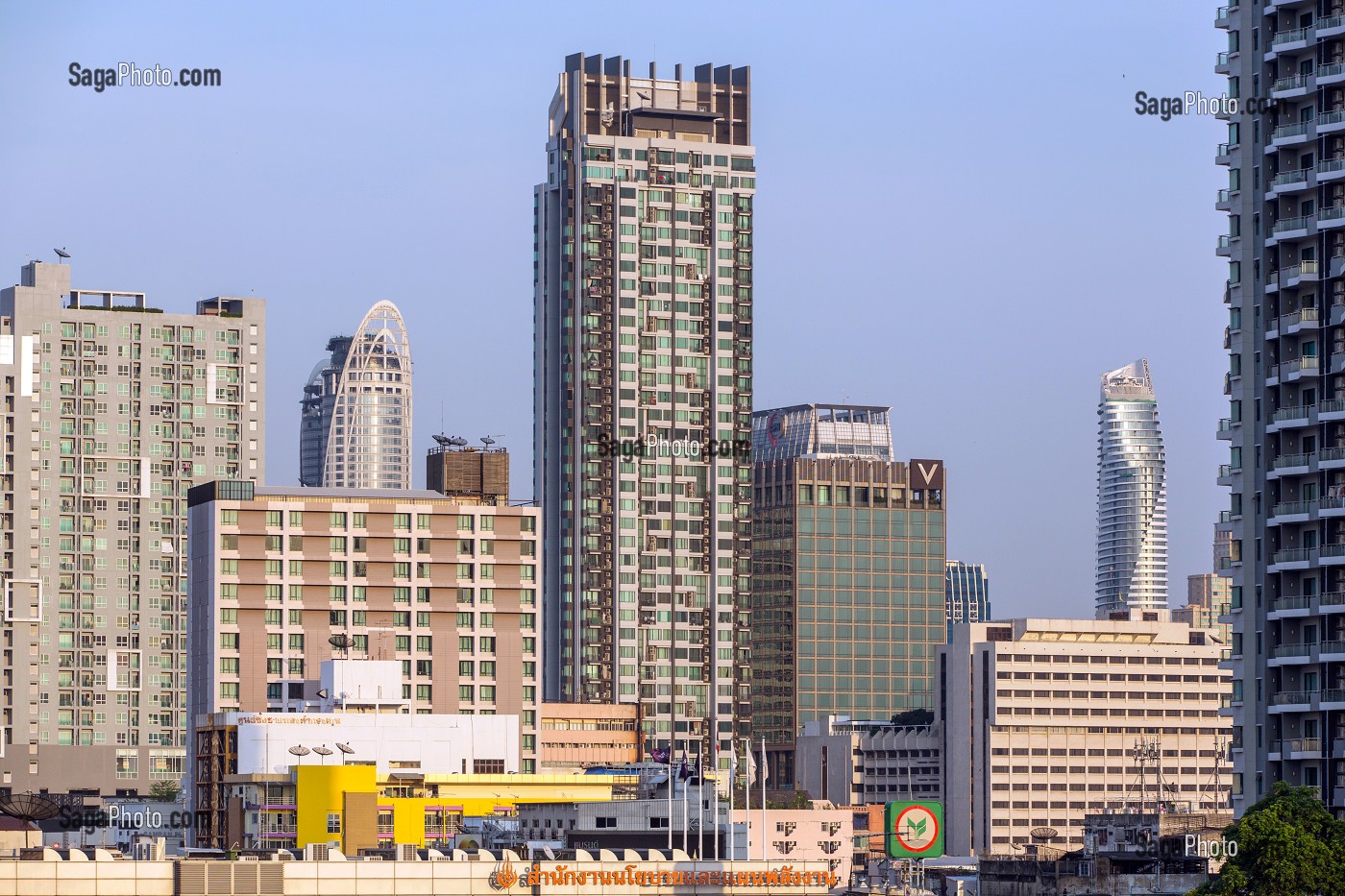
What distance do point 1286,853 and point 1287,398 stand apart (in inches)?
1901

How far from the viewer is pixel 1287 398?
17125 cm

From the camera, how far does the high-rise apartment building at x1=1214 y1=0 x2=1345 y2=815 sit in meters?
164

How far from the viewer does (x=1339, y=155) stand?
167250mm

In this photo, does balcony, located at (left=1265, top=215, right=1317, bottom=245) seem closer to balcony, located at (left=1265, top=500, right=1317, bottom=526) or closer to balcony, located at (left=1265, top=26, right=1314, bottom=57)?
balcony, located at (left=1265, top=26, right=1314, bottom=57)

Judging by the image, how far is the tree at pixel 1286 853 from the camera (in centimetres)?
13062

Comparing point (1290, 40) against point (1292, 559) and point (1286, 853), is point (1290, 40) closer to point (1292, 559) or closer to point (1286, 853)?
point (1292, 559)

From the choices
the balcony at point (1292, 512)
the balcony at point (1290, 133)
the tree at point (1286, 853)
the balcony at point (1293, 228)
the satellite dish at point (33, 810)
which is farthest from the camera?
the balcony at point (1290, 133)

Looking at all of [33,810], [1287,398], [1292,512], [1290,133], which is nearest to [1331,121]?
[1290,133]

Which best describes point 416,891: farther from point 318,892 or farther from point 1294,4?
point 1294,4

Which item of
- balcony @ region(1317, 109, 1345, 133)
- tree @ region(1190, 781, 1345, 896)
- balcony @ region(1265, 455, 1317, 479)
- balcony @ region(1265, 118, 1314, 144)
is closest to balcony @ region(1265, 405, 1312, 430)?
balcony @ region(1265, 455, 1317, 479)

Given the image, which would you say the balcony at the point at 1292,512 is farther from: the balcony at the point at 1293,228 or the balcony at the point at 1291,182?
the balcony at the point at 1291,182

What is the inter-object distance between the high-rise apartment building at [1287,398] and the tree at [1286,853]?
25.3 m

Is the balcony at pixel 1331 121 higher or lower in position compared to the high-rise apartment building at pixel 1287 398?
higher

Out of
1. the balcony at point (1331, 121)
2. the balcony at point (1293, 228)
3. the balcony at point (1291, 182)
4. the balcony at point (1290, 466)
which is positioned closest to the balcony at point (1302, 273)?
the balcony at point (1293, 228)
